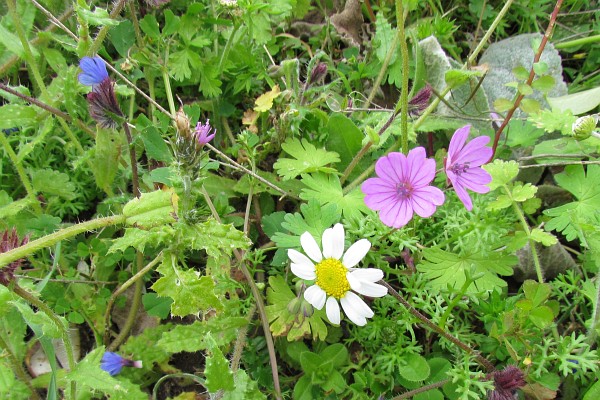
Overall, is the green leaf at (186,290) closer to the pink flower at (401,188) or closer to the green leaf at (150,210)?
the green leaf at (150,210)

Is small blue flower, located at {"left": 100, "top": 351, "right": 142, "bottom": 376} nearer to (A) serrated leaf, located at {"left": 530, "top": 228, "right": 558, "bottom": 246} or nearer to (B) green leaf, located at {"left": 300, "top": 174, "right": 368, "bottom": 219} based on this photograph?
(B) green leaf, located at {"left": 300, "top": 174, "right": 368, "bottom": 219}

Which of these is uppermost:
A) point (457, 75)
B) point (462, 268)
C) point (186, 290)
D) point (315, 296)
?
point (457, 75)

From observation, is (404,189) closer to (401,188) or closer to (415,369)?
(401,188)

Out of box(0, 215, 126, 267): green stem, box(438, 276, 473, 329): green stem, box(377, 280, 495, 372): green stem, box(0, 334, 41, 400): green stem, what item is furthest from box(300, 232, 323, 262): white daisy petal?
box(0, 334, 41, 400): green stem

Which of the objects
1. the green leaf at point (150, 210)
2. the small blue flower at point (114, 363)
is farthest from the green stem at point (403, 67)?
the small blue flower at point (114, 363)

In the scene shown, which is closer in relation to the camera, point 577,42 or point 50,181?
point 50,181

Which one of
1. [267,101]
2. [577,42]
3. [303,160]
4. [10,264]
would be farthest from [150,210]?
[577,42]
